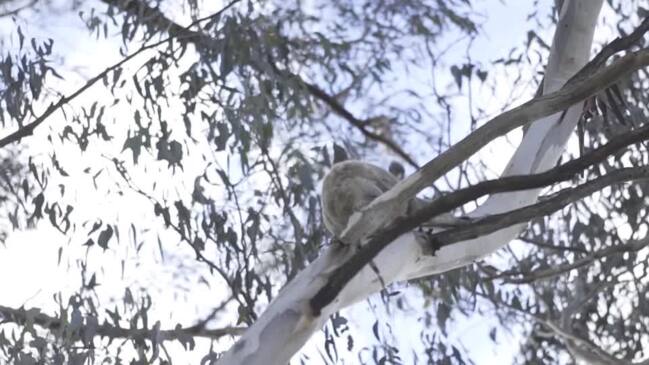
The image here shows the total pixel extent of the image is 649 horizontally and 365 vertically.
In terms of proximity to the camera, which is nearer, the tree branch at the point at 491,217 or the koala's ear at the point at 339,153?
the tree branch at the point at 491,217

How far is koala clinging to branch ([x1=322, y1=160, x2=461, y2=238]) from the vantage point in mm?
3850

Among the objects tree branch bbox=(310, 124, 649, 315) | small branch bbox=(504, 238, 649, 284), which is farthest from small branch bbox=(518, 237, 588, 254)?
tree branch bbox=(310, 124, 649, 315)

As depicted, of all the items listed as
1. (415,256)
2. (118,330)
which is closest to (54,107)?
(118,330)

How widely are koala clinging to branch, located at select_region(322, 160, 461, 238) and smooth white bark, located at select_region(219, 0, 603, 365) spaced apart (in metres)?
0.19

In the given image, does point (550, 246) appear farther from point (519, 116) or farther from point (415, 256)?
point (519, 116)

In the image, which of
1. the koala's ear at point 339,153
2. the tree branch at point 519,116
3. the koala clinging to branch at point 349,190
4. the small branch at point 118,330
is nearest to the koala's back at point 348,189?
the koala clinging to branch at point 349,190

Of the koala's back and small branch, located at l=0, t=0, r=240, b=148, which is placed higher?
small branch, located at l=0, t=0, r=240, b=148

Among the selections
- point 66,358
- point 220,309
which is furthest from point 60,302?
point 220,309

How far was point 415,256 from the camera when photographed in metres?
3.64

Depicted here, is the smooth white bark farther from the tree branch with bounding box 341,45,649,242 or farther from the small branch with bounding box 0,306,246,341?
the small branch with bounding box 0,306,246,341

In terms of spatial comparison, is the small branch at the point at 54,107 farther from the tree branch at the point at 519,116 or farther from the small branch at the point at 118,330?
the tree branch at the point at 519,116

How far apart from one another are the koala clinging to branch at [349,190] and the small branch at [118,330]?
1.09 meters

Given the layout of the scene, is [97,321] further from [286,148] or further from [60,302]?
[286,148]

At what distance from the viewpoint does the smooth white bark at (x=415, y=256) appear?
3.30 meters
